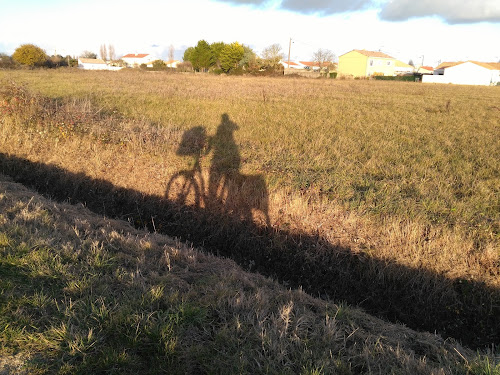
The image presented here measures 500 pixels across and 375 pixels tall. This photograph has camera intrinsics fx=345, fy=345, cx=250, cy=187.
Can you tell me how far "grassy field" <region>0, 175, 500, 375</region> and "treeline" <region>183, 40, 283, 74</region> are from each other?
55.8 metres

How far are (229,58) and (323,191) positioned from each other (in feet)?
196

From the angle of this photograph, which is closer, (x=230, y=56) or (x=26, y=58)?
(x=26, y=58)

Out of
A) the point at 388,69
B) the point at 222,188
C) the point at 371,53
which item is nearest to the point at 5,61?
the point at 222,188

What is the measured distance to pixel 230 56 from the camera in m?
61.5

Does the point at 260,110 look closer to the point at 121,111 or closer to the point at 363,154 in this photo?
the point at 121,111

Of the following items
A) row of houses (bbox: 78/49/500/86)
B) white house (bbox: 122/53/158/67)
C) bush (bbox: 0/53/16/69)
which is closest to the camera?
bush (bbox: 0/53/16/69)

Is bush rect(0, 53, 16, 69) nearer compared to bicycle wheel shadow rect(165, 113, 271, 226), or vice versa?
bicycle wheel shadow rect(165, 113, 271, 226)

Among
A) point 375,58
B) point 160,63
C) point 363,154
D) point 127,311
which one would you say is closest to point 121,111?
point 363,154

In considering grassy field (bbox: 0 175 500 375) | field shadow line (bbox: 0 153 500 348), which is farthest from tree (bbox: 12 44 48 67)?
grassy field (bbox: 0 175 500 375)

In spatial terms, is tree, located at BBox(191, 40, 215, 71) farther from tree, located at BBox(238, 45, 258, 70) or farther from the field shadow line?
the field shadow line

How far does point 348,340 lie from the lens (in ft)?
9.18

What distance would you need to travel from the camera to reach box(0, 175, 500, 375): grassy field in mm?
2352

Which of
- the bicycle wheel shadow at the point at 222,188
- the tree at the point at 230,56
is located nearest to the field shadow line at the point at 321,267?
the bicycle wheel shadow at the point at 222,188

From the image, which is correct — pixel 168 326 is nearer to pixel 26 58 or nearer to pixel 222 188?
pixel 222 188
